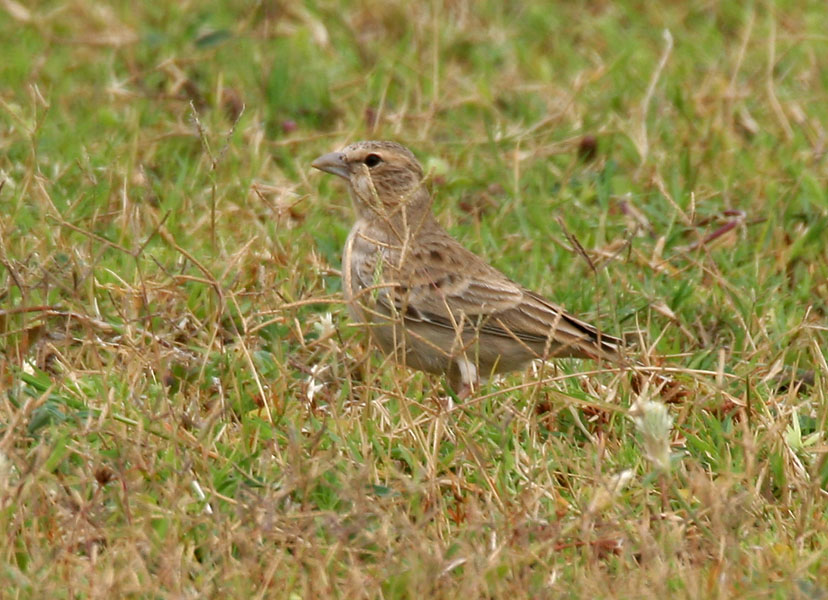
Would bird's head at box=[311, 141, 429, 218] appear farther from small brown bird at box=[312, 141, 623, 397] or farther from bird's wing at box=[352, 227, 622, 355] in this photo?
bird's wing at box=[352, 227, 622, 355]

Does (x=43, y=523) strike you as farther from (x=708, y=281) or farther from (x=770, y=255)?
Answer: (x=770, y=255)

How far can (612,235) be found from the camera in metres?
7.05

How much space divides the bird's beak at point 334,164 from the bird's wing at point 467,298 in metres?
0.53

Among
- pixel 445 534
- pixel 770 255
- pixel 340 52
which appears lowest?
pixel 340 52

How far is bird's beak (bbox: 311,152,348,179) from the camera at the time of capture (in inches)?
250

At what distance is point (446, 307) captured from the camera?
18.1 feet

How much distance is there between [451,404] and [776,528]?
127 centimetres

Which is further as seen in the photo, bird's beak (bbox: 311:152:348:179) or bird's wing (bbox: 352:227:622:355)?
bird's beak (bbox: 311:152:348:179)

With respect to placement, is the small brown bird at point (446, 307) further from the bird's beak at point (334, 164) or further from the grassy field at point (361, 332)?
the grassy field at point (361, 332)

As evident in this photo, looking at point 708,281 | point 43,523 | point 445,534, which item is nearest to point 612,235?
point 708,281

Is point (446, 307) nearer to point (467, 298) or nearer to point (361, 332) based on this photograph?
point (467, 298)

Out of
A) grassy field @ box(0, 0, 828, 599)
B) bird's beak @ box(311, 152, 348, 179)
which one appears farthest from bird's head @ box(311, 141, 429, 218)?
grassy field @ box(0, 0, 828, 599)

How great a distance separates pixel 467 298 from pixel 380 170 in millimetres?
894

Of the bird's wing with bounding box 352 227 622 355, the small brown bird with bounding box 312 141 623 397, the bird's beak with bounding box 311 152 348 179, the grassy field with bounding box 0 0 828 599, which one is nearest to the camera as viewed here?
the grassy field with bounding box 0 0 828 599
